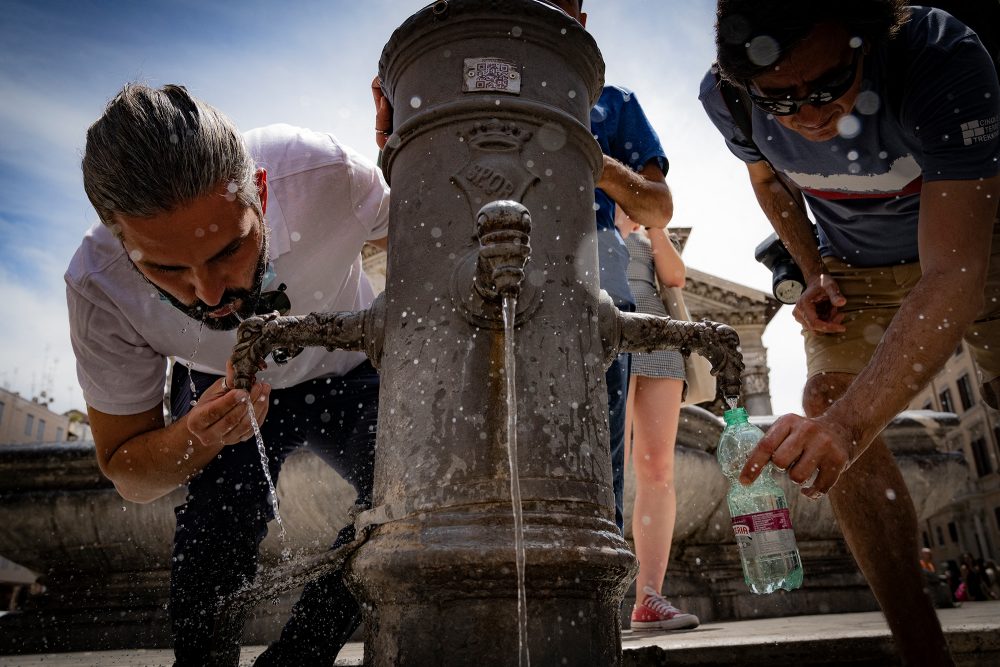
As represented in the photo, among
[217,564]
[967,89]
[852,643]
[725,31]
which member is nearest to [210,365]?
[217,564]

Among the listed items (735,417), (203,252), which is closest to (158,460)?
(203,252)

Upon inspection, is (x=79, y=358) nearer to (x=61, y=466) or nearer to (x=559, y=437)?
(x=559, y=437)

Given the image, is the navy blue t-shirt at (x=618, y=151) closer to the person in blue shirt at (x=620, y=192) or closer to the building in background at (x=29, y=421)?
the person in blue shirt at (x=620, y=192)

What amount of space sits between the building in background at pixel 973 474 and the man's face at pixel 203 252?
4321cm

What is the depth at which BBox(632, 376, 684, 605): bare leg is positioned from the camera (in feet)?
11.3

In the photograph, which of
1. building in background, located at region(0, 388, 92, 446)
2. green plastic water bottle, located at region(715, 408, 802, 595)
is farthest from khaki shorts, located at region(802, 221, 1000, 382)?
building in background, located at region(0, 388, 92, 446)

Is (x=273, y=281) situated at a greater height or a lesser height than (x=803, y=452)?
greater

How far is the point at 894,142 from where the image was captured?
2.30 m

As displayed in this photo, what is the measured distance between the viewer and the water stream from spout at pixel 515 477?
56.6 inches

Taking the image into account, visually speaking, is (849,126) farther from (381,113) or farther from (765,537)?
(381,113)

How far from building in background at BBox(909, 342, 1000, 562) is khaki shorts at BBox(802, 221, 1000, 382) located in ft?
136

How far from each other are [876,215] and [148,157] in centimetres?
233

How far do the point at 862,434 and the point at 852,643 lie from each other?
0.82 metres

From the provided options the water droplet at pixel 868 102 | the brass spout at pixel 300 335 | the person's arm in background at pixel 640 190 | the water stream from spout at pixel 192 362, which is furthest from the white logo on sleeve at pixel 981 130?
the water stream from spout at pixel 192 362
